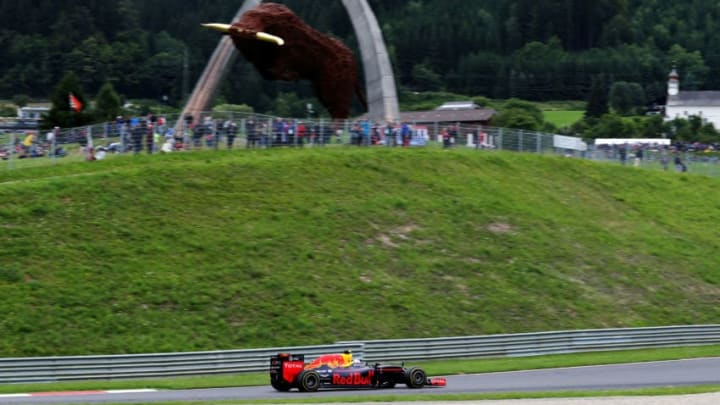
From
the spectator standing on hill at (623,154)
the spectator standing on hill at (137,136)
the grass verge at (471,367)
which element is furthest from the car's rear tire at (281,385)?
the spectator standing on hill at (623,154)

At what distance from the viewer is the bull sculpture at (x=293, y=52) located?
2023 inches

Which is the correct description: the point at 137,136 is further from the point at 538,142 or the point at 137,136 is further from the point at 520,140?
the point at 538,142

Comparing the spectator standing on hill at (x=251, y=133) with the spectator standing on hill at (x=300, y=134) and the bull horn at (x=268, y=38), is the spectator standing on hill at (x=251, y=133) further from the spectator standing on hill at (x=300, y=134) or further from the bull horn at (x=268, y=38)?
the bull horn at (x=268, y=38)

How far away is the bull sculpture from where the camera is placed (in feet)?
169

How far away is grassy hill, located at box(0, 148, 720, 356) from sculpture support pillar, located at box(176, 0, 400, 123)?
495 centimetres

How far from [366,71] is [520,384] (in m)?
30.7

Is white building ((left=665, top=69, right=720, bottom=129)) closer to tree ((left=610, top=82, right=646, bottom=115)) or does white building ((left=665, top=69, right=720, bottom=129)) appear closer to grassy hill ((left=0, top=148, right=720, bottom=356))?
tree ((left=610, top=82, right=646, bottom=115))

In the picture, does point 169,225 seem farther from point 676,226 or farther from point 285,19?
point 676,226

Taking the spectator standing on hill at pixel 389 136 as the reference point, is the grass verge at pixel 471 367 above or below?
below

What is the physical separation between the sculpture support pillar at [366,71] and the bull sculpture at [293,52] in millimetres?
2201

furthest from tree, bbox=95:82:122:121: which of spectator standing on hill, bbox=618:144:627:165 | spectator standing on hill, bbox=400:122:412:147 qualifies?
spectator standing on hill, bbox=618:144:627:165

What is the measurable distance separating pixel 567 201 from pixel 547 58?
109616 millimetres

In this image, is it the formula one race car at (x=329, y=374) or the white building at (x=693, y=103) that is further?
the white building at (x=693, y=103)

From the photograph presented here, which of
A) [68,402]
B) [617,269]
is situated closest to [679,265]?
[617,269]
